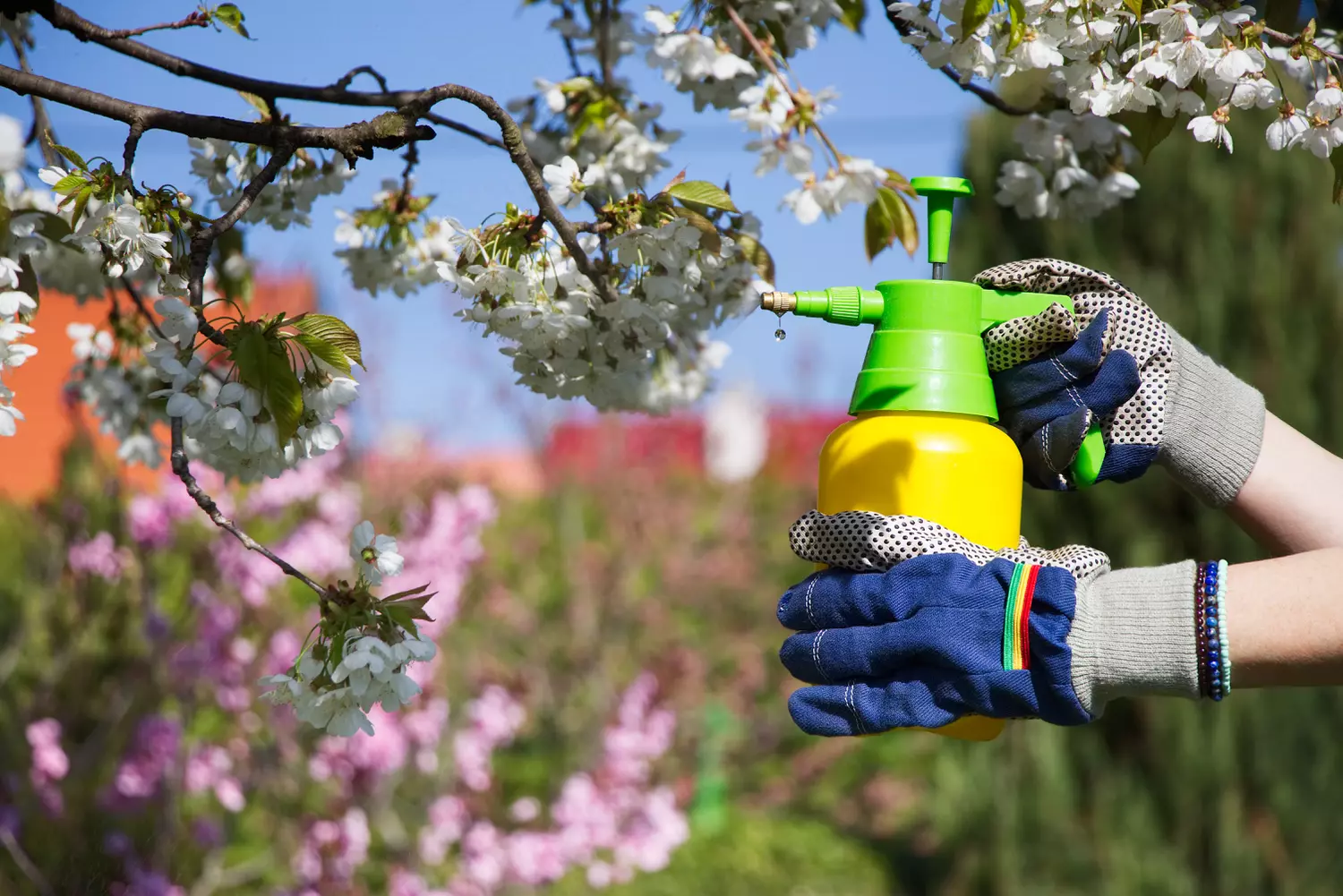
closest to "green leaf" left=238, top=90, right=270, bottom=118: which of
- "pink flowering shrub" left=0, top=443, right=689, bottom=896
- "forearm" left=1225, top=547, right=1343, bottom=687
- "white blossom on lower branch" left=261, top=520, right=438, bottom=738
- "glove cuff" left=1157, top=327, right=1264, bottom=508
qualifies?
"white blossom on lower branch" left=261, top=520, right=438, bottom=738

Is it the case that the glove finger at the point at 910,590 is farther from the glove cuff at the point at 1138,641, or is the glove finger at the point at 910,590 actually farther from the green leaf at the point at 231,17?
the green leaf at the point at 231,17

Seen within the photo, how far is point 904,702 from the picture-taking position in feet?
3.60

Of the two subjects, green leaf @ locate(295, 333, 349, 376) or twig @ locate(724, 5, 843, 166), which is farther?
twig @ locate(724, 5, 843, 166)

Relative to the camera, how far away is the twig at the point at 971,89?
130 centimetres

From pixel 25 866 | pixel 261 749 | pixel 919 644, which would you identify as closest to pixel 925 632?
pixel 919 644

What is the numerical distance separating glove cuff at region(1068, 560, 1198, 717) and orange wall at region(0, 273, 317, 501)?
3315 mm

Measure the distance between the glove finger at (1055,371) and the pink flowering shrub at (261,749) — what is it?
2.04 m

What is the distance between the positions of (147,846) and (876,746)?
334cm

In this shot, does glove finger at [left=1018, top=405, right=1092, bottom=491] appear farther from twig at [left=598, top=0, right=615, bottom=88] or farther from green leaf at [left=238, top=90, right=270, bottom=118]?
green leaf at [left=238, top=90, right=270, bottom=118]

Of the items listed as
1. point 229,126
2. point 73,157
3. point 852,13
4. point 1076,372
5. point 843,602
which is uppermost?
point 852,13

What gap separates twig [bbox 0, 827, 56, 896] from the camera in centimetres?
228

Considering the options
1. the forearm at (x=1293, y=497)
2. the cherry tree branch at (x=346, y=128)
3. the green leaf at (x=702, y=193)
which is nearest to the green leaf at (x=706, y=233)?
the green leaf at (x=702, y=193)

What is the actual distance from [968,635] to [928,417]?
0.22 m

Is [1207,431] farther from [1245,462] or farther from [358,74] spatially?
[358,74]
